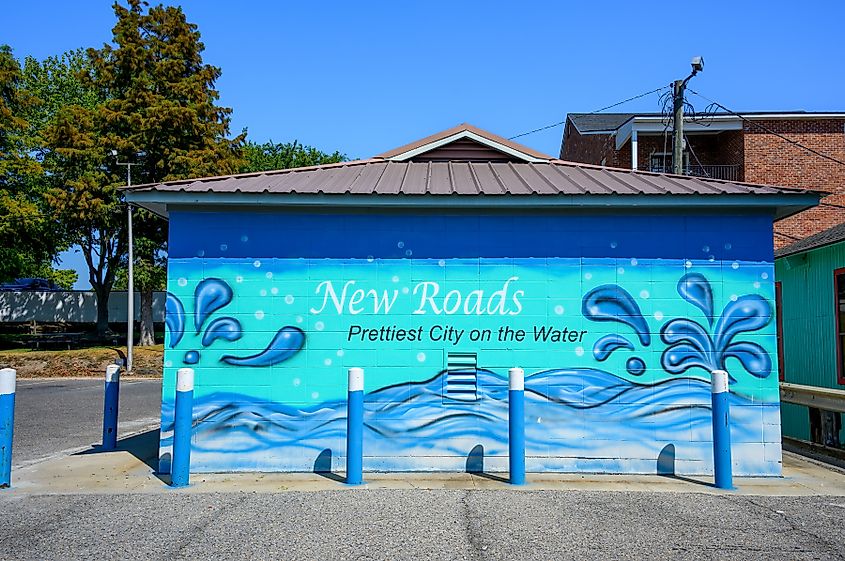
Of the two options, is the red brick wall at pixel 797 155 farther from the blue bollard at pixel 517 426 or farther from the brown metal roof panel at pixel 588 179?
the blue bollard at pixel 517 426

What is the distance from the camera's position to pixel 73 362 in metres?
29.9

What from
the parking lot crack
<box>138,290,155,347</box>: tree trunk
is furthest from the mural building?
<box>138,290,155,347</box>: tree trunk

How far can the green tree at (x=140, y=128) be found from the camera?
31.1 metres

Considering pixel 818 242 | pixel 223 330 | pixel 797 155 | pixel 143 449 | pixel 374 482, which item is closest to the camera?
pixel 374 482

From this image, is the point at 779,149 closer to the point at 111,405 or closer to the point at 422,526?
the point at 111,405

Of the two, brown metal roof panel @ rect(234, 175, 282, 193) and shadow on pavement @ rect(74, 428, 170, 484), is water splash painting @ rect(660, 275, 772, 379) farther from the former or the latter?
shadow on pavement @ rect(74, 428, 170, 484)

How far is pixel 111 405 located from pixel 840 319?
11540mm

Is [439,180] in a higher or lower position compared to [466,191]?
higher

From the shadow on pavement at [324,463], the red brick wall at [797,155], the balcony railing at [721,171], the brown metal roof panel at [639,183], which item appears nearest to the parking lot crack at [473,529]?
the shadow on pavement at [324,463]

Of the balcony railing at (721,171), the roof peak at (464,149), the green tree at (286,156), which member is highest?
the green tree at (286,156)

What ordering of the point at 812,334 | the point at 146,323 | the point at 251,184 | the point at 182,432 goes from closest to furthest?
the point at 182,432 → the point at 251,184 → the point at 812,334 → the point at 146,323

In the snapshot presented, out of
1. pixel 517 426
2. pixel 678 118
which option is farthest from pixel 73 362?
pixel 517 426

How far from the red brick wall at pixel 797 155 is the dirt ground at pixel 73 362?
23.0 metres

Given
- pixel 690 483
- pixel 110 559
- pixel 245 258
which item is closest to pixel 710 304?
pixel 690 483
